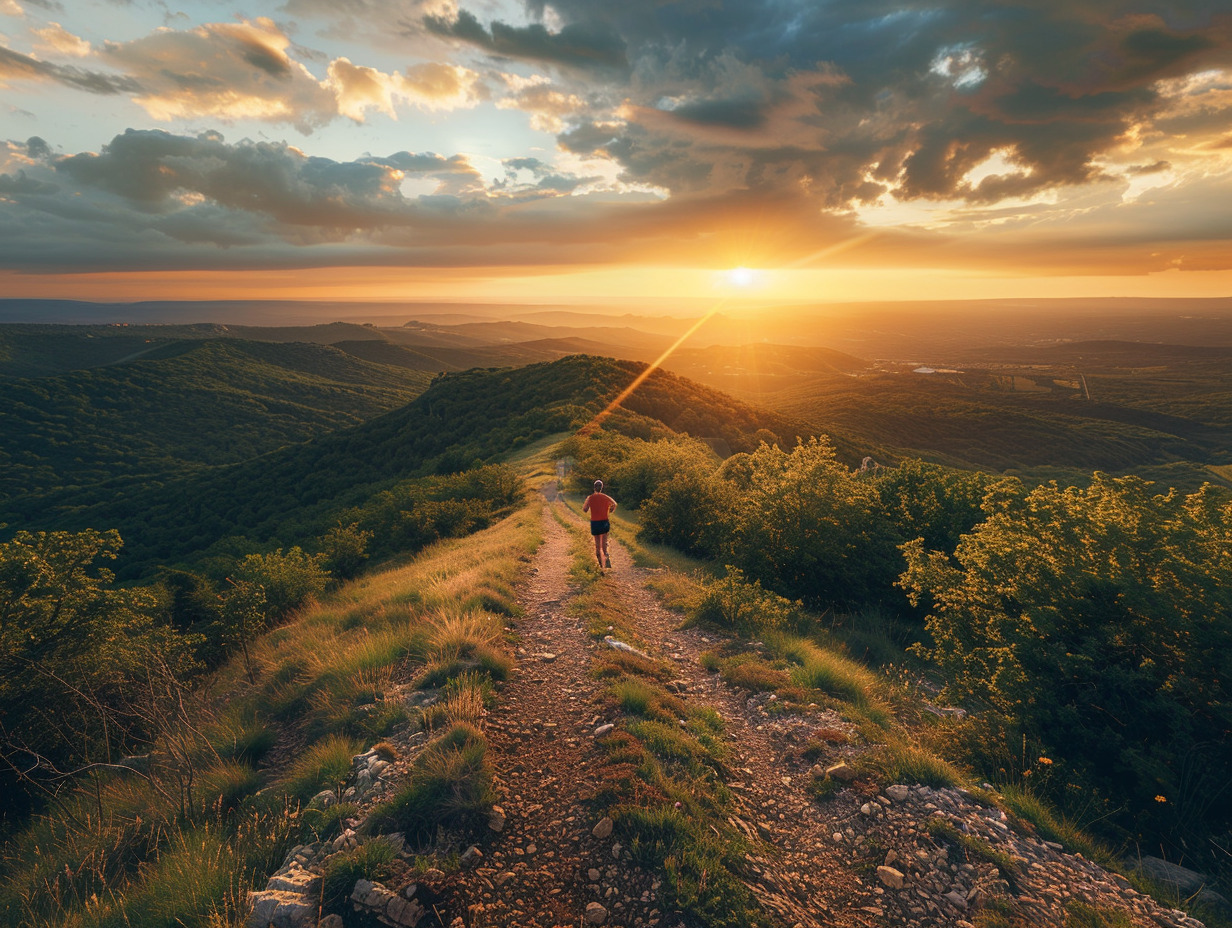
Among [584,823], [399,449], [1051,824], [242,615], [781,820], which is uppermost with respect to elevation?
[584,823]

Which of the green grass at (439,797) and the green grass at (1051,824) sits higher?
the green grass at (439,797)

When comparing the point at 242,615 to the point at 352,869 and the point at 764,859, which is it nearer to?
the point at 352,869

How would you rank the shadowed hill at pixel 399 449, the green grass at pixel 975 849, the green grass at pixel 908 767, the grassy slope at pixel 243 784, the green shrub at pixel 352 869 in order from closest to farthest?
the green shrub at pixel 352 869, the grassy slope at pixel 243 784, the green grass at pixel 975 849, the green grass at pixel 908 767, the shadowed hill at pixel 399 449

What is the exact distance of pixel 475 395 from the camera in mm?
A: 72062

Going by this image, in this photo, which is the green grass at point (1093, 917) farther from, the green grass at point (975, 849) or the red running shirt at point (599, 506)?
the red running shirt at point (599, 506)

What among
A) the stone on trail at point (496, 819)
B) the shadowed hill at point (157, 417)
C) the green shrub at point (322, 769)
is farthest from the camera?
the shadowed hill at point (157, 417)

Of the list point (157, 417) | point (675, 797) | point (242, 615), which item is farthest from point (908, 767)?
point (157, 417)

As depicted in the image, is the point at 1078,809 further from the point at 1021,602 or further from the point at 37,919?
the point at 37,919

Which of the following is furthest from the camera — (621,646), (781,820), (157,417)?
(157,417)

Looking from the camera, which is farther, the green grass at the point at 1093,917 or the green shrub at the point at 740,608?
the green shrub at the point at 740,608

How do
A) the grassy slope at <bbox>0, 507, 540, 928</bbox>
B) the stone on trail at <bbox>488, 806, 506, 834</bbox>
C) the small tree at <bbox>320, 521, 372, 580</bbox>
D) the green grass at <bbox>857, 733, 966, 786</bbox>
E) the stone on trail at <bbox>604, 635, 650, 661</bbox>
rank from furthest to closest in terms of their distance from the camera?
the small tree at <bbox>320, 521, 372, 580</bbox> < the stone on trail at <bbox>604, 635, 650, 661</bbox> < the green grass at <bbox>857, 733, 966, 786</bbox> < the stone on trail at <bbox>488, 806, 506, 834</bbox> < the grassy slope at <bbox>0, 507, 540, 928</bbox>

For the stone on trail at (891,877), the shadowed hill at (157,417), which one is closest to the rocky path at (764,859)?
the stone on trail at (891,877)

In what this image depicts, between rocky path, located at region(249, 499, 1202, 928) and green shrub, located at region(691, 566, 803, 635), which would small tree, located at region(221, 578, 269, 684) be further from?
green shrub, located at region(691, 566, 803, 635)

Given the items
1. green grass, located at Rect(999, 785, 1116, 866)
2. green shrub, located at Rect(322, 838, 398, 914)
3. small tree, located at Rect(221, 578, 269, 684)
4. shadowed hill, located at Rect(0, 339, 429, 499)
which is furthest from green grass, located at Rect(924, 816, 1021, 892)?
shadowed hill, located at Rect(0, 339, 429, 499)
